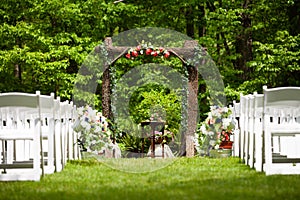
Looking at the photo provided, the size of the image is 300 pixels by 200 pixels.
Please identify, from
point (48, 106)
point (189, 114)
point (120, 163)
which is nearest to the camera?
point (48, 106)

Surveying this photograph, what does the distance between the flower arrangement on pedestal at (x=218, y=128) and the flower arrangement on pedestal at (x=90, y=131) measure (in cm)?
189

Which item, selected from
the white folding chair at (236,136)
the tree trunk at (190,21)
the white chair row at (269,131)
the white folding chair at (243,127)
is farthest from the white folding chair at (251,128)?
the tree trunk at (190,21)

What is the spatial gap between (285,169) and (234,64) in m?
12.9

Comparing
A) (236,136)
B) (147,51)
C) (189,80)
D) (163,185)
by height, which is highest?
(147,51)

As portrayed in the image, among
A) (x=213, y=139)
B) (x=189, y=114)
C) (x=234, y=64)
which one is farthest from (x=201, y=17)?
(x=213, y=139)

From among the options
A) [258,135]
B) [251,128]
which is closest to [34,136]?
[258,135]

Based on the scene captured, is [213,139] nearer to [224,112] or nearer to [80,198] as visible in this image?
[224,112]

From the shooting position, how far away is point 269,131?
6.86 metres

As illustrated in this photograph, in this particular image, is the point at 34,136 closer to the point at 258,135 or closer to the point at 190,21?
the point at 258,135

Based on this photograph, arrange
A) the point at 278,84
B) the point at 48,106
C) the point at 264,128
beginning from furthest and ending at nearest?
the point at 278,84, the point at 48,106, the point at 264,128

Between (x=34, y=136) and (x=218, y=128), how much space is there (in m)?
5.50

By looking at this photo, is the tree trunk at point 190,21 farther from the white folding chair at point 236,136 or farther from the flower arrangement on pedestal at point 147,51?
the white folding chair at point 236,136

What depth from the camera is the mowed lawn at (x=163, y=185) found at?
17.2 ft

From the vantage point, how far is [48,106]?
748cm
